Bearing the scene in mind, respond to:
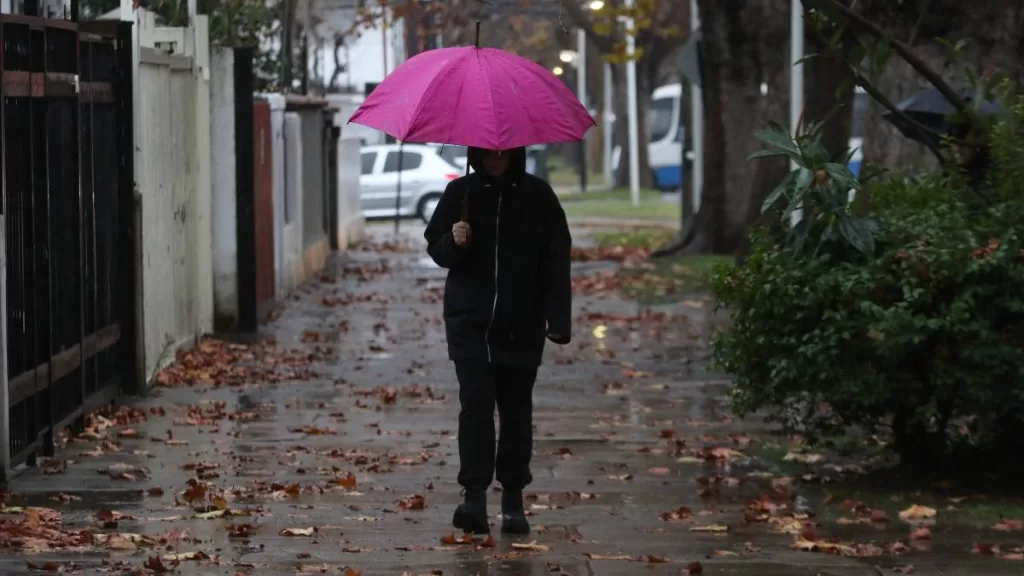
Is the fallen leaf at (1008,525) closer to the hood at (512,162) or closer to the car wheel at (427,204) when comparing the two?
the hood at (512,162)

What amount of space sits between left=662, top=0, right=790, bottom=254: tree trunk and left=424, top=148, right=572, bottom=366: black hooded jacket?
14.0 metres

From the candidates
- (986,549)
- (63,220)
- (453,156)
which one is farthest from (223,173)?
(453,156)

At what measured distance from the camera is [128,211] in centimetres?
1082

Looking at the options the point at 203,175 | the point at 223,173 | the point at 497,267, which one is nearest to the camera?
the point at 497,267

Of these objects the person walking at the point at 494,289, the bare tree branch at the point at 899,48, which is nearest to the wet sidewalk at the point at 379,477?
the person walking at the point at 494,289

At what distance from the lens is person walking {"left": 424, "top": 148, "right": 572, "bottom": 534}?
7.09 meters

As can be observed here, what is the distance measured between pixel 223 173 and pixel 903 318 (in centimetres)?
759

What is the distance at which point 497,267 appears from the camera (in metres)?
7.09

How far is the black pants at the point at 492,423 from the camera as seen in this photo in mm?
7156

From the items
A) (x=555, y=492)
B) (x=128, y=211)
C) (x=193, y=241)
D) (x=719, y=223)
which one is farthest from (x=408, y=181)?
(x=555, y=492)

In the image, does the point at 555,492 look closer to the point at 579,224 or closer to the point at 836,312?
the point at 836,312

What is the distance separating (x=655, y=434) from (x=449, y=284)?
10.9ft

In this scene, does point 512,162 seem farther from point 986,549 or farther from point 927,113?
point 927,113

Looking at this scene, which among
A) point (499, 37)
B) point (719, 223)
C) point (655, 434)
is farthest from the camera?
point (499, 37)
